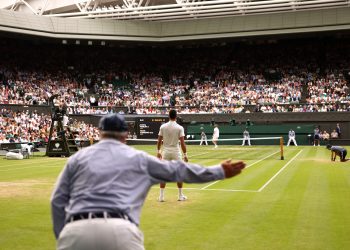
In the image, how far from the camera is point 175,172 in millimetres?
3994

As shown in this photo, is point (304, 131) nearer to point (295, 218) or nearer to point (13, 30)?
point (13, 30)

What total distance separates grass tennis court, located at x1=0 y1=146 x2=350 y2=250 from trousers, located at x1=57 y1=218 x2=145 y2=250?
14.0ft

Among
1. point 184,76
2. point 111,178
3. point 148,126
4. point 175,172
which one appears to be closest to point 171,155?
point 175,172

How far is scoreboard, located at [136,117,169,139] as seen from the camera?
47219mm

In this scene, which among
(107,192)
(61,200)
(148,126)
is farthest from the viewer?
(148,126)

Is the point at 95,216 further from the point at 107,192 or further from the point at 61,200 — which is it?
the point at 61,200

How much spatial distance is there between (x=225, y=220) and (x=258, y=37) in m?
46.9

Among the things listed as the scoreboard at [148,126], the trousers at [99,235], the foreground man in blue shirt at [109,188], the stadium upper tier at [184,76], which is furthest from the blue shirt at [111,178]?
the scoreboard at [148,126]

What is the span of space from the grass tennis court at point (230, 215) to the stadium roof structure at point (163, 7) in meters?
34.2

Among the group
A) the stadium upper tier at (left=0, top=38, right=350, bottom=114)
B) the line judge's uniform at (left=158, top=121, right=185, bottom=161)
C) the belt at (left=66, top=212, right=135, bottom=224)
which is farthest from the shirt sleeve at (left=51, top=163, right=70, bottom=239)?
the stadium upper tier at (left=0, top=38, right=350, bottom=114)

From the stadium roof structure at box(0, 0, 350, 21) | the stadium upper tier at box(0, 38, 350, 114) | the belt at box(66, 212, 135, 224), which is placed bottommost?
the belt at box(66, 212, 135, 224)

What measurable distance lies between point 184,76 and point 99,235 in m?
56.7

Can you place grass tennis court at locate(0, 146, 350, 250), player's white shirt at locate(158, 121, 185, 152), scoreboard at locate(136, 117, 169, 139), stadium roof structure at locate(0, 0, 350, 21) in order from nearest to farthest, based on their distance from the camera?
grass tennis court at locate(0, 146, 350, 250), player's white shirt at locate(158, 121, 185, 152), scoreboard at locate(136, 117, 169, 139), stadium roof structure at locate(0, 0, 350, 21)

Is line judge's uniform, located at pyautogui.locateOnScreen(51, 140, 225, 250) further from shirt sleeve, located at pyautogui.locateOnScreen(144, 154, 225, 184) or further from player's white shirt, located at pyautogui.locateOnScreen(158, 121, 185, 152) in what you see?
player's white shirt, located at pyautogui.locateOnScreen(158, 121, 185, 152)
